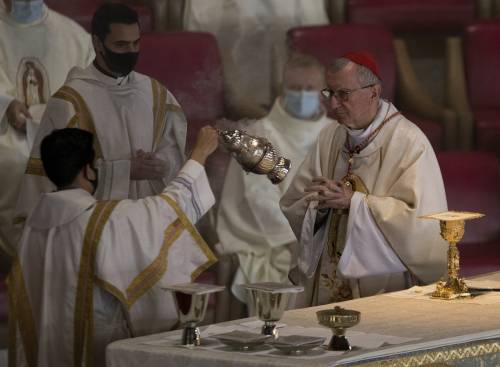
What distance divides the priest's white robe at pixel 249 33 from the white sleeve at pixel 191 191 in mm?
1130

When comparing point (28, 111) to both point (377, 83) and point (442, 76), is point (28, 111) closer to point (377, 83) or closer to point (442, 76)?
point (377, 83)

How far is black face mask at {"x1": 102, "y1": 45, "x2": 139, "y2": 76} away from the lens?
571cm

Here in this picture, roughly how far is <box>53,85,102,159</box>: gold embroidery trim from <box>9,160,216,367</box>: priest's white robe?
54cm

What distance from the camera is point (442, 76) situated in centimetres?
755

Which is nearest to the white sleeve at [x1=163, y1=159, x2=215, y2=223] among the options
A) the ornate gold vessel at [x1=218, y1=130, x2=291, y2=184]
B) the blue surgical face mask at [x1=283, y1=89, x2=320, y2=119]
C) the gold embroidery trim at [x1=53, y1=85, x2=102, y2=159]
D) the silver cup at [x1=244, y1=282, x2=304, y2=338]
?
the ornate gold vessel at [x1=218, y1=130, x2=291, y2=184]

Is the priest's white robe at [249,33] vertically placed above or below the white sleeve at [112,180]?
above

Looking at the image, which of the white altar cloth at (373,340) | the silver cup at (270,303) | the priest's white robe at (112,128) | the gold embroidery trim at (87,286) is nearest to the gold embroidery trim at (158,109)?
the priest's white robe at (112,128)

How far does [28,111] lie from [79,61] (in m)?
0.30

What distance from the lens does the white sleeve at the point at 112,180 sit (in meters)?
5.59

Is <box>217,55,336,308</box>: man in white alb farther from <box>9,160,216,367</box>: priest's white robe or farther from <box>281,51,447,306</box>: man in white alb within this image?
<box>9,160,216,367</box>: priest's white robe

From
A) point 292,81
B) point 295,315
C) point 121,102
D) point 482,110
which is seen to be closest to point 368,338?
point 295,315

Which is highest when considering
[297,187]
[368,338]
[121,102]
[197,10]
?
[197,10]

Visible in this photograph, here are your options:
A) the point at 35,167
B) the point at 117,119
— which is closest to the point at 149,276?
the point at 35,167

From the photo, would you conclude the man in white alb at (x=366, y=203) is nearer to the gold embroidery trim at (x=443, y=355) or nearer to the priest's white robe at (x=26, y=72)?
the priest's white robe at (x=26, y=72)
